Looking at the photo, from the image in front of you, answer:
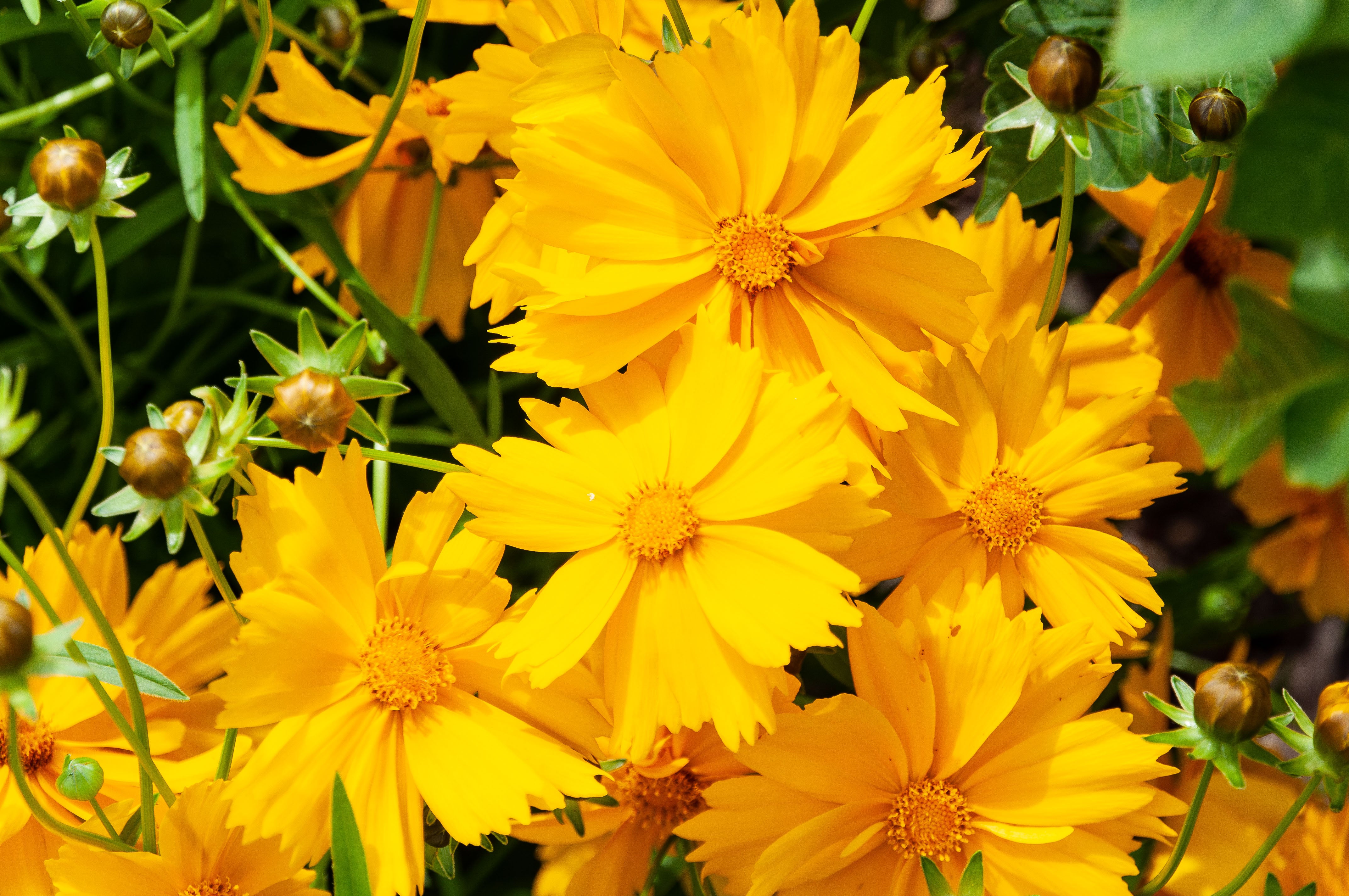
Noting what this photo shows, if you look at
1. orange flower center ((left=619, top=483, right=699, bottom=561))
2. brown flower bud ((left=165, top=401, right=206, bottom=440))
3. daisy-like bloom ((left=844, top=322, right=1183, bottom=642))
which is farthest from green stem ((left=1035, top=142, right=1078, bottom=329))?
brown flower bud ((left=165, top=401, right=206, bottom=440))

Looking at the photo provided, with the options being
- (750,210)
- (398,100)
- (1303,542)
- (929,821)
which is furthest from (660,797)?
(1303,542)

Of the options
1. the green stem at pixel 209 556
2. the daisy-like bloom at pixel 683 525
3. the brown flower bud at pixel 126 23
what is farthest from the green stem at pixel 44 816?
the brown flower bud at pixel 126 23

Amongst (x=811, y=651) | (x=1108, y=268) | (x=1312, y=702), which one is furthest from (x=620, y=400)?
(x=1312, y=702)

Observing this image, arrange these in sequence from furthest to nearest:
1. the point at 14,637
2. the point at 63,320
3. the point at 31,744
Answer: the point at 63,320 → the point at 31,744 → the point at 14,637

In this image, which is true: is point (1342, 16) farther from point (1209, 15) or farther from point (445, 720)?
point (445, 720)

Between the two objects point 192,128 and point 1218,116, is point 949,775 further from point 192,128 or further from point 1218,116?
point 192,128

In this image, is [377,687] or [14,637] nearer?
[14,637]

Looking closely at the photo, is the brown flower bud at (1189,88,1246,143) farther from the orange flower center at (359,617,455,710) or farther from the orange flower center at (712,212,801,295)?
the orange flower center at (359,617,455,710)
